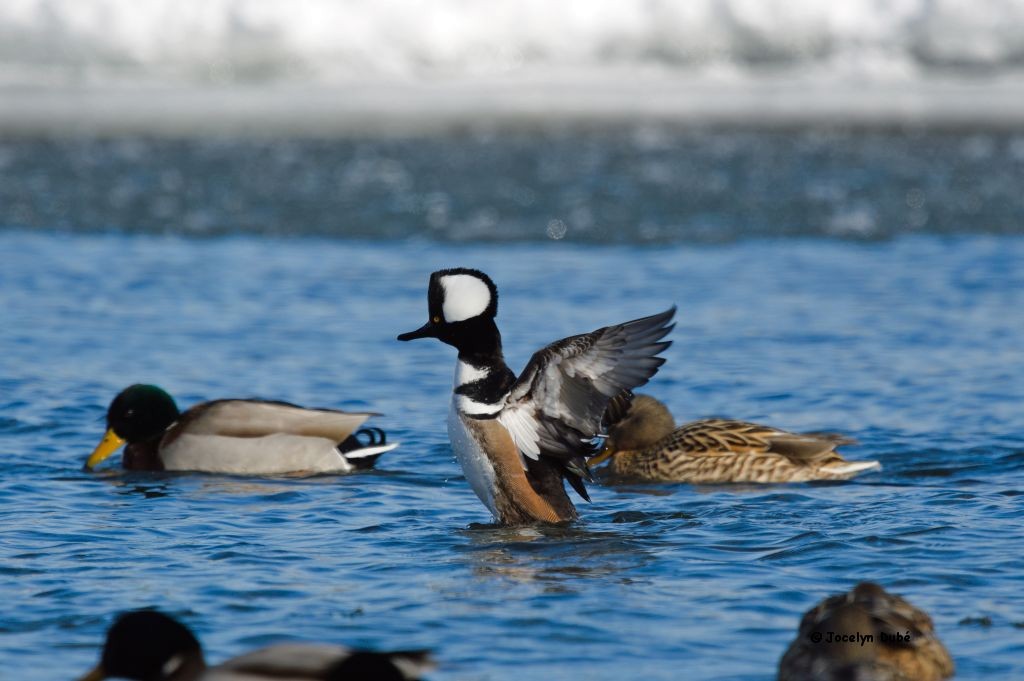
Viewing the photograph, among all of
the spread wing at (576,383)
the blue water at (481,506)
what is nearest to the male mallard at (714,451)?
the blue water at (481,506)

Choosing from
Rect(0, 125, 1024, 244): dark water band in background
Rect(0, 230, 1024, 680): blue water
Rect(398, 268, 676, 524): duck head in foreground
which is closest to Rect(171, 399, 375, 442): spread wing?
Rect(0, 230, 1024, 680): blue water

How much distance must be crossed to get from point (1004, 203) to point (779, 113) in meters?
6.03

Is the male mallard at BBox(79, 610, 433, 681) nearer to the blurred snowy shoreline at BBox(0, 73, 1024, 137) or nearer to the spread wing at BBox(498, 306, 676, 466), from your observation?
the spread wing at BBox(498, 306, 676, 466)

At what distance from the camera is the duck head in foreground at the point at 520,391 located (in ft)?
24.3

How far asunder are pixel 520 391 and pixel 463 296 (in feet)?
1.63

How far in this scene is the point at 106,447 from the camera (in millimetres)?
9602

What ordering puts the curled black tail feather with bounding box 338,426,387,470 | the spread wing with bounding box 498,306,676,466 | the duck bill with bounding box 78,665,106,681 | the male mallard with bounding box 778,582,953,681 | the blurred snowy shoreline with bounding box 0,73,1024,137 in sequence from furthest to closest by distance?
the blurred snowy shoreline with bounding box 0,73,1024,137
the curled black tail feather with bounding box 338,426,387,470
the spread wing with bounding box 498,306,676,466
the male mallard with bounding box 778,582,953,681
the duck bill with bounding box 78,665,106,681

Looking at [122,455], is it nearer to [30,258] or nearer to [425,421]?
[425,421]

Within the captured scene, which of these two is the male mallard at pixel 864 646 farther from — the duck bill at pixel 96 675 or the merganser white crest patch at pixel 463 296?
the merganser white crest patch at pixel 463 296

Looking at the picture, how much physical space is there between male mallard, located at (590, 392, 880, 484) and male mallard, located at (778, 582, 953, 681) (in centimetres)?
355

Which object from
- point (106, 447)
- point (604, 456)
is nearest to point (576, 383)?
point (604, 456)

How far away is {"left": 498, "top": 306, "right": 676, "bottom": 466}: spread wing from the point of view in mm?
7371

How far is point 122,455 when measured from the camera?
10039 millimetres

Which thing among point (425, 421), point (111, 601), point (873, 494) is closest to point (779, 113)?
point (425, 421)
